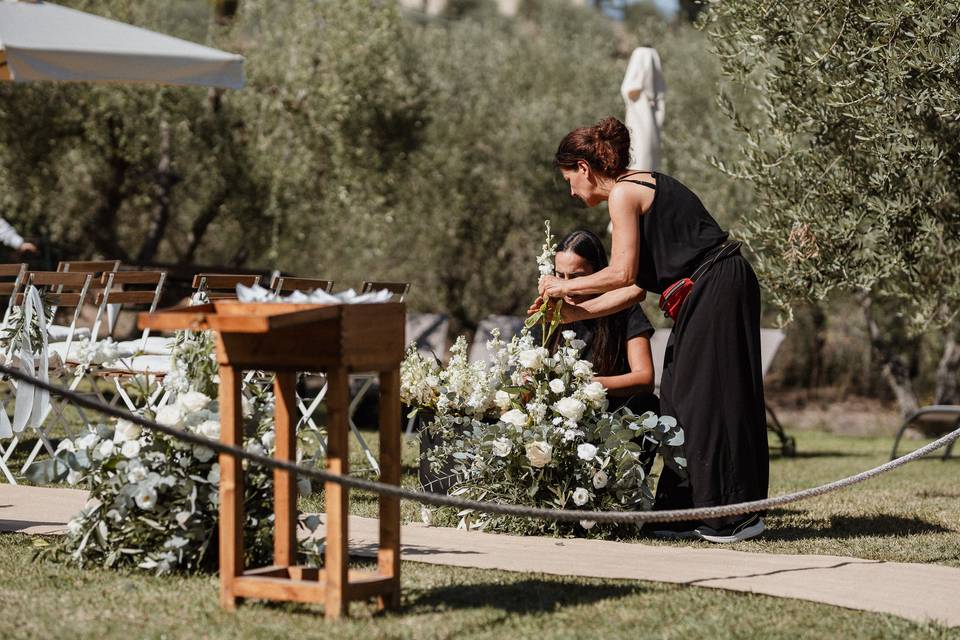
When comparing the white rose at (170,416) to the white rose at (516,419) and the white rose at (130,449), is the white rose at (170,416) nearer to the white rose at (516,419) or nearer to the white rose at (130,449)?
the white rose at (130,449)

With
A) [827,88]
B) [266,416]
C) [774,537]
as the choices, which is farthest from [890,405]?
[266,416]

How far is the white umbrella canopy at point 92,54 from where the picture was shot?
287 inches

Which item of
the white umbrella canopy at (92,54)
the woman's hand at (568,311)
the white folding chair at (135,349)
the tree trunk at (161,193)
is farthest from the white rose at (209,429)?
the tree trunk at (161,193)

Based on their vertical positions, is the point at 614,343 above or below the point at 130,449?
above

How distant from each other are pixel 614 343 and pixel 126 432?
7.82 ft

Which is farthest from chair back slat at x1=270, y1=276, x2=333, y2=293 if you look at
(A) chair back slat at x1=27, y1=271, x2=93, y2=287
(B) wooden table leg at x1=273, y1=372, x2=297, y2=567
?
(B) wooden table leg at x1=273, y1=372, x2=297, y2=567

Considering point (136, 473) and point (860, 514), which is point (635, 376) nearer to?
point (860, 514)

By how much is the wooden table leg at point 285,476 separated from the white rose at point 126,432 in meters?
0.62

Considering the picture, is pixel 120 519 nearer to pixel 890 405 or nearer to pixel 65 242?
pixel 65 242

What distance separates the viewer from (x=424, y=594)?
3521 millimetres

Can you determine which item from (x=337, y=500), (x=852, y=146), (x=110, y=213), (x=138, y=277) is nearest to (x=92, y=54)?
(x=138, y=277)

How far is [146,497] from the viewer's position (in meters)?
3.68

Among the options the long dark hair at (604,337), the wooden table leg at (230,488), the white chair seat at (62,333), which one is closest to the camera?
the wooden table leg at (230,488)

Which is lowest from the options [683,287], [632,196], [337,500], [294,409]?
[337,500]
